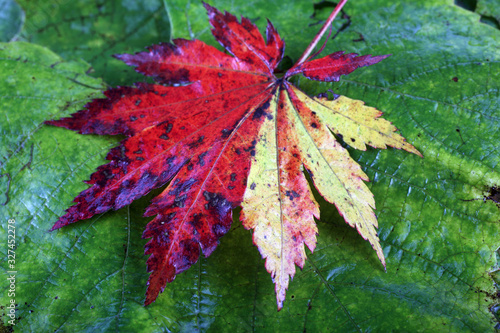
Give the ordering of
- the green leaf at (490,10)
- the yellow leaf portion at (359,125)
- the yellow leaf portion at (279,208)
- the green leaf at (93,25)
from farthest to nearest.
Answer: the green leaf at (93,25), the green leaf at (490,10), the yellow leaf portion at (359,125), the yellow leaf portion at (279,208)

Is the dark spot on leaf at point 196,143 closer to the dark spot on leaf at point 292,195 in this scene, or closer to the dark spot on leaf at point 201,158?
the dark spot on leaf at point 201,158

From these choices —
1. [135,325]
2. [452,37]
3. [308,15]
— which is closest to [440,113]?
[452,37]

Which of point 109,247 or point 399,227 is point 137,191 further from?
point 399,227

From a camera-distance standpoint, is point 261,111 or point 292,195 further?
point 261,111

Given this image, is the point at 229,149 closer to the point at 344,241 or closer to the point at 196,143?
the point at 196,143

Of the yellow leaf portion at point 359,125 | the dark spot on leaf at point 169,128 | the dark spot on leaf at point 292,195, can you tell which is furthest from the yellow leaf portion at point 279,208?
the dark spot on leaf at point 169,128

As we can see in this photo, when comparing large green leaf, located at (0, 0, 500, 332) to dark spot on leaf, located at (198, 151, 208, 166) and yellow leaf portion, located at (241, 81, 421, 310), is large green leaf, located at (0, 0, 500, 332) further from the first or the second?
dark spot on leaf, located at (198, 151, 208, 166)

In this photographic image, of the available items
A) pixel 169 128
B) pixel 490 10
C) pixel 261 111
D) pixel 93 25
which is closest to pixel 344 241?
pixel 261 111
